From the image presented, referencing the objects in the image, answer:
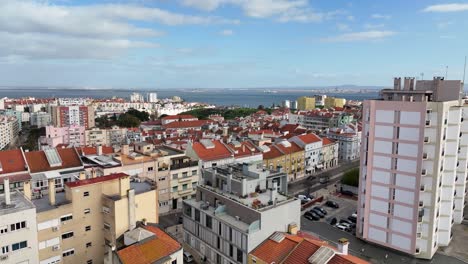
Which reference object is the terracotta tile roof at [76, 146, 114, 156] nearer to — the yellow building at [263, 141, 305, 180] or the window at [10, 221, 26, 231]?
the yellow building at [263, 141, 305, 180]

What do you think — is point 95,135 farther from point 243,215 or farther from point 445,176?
point 445,176

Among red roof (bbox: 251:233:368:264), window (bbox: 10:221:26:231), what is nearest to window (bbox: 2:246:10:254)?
window (bbox: 10:221:26:231)

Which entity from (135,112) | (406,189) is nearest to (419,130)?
(406,189)

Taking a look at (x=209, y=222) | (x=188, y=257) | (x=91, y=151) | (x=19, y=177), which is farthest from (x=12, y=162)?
(x=209, y=222)

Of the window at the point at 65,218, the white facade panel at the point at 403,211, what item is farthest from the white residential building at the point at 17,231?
the white facade panel at the point at 403,211


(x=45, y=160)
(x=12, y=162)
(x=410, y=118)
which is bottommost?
(x=45, y=160)

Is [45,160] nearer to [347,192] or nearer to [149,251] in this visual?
[149,251]
